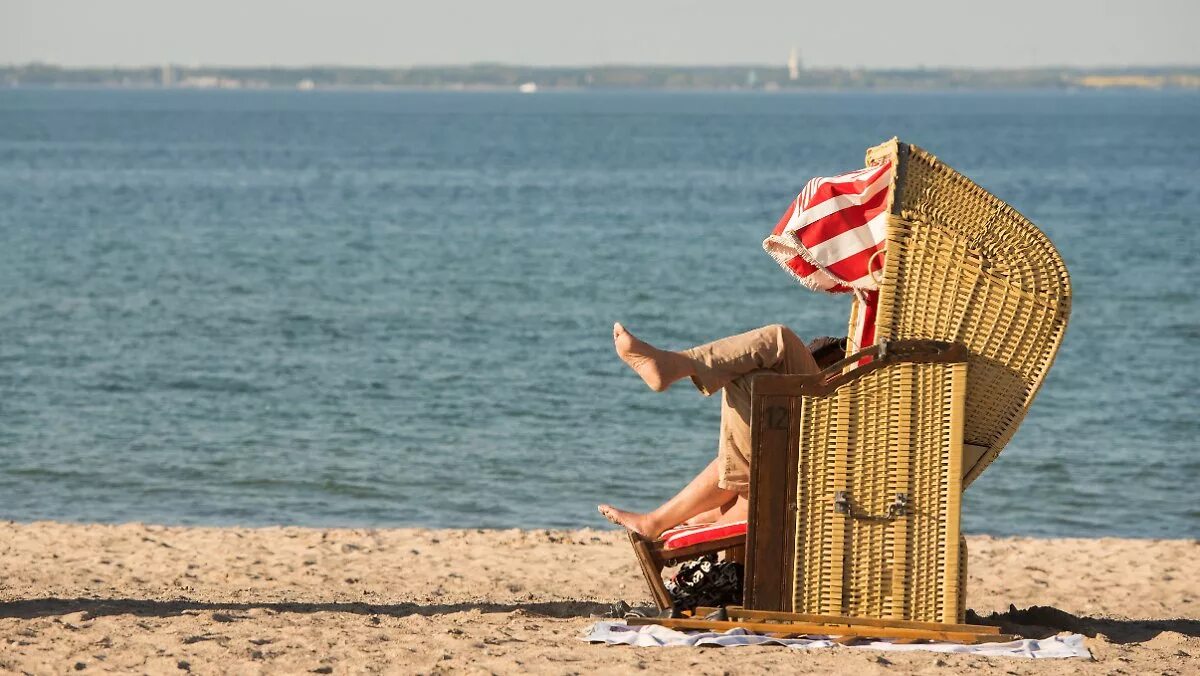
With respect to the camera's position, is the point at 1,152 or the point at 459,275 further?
the point at 1,152

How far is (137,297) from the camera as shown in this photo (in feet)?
86.0

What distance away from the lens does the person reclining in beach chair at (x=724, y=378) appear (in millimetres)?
5707

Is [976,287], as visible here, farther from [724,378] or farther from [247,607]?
[247,607]

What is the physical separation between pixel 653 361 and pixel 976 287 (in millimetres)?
1194

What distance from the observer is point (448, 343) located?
21688mm

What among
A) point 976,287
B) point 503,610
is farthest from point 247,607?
point 976,287

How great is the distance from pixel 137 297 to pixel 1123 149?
65.1 meters

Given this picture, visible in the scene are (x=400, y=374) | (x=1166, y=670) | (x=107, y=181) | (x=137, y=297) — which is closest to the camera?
(x=1166, y=670)

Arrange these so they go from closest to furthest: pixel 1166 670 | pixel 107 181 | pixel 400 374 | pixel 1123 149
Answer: pixel 1166 670 → pixel 400 374 → pixel 107 181 → pixel 1123 149

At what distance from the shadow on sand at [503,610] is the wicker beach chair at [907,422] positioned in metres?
0.60

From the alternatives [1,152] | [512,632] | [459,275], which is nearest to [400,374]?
[459,275]

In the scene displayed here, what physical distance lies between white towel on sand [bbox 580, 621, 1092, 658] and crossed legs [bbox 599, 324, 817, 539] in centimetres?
42

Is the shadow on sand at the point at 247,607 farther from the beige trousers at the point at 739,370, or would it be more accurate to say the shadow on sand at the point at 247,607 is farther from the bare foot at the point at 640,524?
the beige trousers at the point at 739,370

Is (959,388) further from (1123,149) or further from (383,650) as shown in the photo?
(1123,149)
